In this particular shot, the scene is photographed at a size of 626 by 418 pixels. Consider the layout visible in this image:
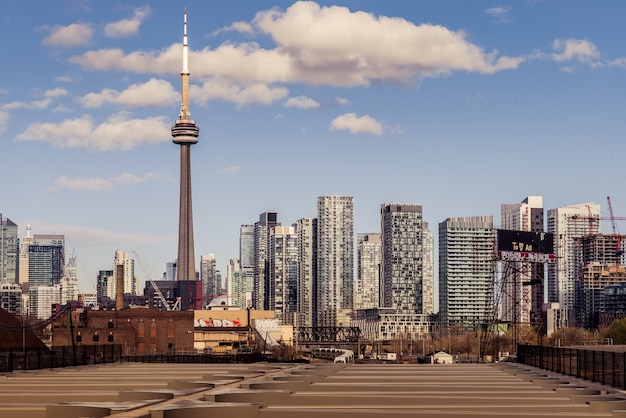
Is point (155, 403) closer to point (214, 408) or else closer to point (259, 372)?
point (214, 408)

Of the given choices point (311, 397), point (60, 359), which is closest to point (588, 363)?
point (311, 397)

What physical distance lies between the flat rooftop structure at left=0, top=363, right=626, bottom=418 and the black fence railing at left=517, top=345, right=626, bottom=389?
1169 mm

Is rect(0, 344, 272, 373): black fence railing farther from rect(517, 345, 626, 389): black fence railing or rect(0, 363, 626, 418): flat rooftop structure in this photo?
rect(517, 345, 626, 389): black fence railing

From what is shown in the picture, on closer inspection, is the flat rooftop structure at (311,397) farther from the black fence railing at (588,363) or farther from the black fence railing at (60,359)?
the black fence railing at (60,359)

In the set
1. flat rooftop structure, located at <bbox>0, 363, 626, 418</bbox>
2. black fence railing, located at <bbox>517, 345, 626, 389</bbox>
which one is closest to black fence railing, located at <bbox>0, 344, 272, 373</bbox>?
flat rooftop structure, located at <bbox>0, 363, 626, 418</bbox>

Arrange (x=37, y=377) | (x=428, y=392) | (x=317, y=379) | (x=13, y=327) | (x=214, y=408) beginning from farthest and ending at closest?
1. (x=13, y=327)
2. (x=37, y=377)
3. (x=317, y=379)
4. (x=428, y=392)
5. (x=214, y=408)

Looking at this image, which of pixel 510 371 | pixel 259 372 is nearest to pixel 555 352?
pixel 510 371

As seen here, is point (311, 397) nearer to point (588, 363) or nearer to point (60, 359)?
point (588, 363)

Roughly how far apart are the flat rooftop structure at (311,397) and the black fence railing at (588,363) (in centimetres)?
117

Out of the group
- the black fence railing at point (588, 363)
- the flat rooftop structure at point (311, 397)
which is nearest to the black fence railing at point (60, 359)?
the flat rooftop structure at point (311, 397)

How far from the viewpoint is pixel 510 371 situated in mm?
78562

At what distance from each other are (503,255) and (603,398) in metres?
148

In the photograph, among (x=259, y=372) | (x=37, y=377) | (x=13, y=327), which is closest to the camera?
(x=37, y=377)

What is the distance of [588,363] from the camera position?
2581 inches
